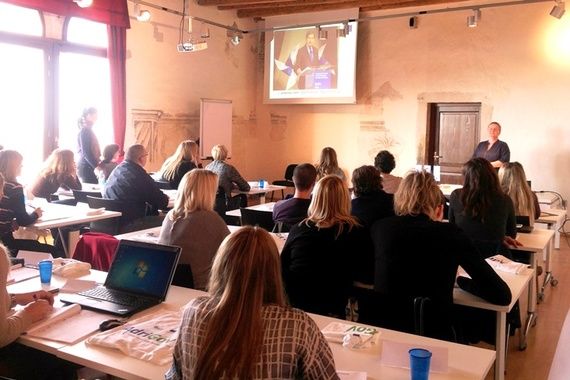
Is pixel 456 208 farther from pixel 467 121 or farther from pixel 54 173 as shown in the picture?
pixel 467 121

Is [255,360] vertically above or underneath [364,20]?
underneath

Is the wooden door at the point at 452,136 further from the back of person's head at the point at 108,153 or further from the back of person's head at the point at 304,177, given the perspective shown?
the back of person's head at the point at 304,177

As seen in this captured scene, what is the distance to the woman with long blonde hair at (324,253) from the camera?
10.3 ft

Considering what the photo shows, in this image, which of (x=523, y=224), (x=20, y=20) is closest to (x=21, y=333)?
(x=523, y=224)

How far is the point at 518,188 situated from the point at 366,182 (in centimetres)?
149

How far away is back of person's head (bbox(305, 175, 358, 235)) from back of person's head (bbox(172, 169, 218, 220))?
603 millimetres

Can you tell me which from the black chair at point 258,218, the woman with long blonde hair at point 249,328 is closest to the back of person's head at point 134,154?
the black chair at point 258,218

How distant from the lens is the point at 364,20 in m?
9.66

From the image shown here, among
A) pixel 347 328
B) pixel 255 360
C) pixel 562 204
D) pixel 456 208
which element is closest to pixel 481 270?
pixel 347 328

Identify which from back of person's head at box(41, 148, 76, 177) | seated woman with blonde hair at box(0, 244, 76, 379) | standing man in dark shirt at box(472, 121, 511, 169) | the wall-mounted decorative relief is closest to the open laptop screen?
seated woman with blonde hair at box(0, 244, 76, 379)

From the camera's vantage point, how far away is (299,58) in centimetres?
1076

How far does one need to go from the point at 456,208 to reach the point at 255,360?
281 centimetres

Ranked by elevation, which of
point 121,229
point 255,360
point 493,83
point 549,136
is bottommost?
point 121,229

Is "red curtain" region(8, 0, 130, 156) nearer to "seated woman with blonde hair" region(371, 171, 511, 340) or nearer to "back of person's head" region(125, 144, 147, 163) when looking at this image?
"back of person's head" region(125, 144, 147, 163)
